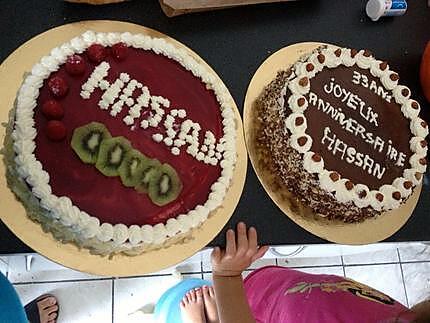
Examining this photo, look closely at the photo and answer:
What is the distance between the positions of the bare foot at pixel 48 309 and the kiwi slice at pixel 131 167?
88 cm

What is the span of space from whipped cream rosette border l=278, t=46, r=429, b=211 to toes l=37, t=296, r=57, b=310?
103 cm

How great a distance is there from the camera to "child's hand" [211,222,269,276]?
130 centimetres

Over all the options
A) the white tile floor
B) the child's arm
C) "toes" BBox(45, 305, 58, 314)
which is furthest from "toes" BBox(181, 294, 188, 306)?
the child's arm

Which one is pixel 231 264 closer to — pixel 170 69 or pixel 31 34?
pixel 170 69

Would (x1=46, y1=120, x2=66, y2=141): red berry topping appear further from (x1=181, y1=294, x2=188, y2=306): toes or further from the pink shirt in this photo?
(x1=181, y1=294, x2=188, y2=306): toes

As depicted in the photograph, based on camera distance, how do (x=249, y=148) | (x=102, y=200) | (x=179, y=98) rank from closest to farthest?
(x=102, y=200)
(x=179, y=98)
(x=249, y=148)

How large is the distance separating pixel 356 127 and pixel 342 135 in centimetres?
4

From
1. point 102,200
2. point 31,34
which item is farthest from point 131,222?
point 31,34

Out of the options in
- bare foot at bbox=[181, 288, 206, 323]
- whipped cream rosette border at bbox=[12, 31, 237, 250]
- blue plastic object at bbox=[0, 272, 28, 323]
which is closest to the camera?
blue plastic object at bbox=[0, 272, 28, 323]

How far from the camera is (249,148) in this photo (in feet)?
4.50

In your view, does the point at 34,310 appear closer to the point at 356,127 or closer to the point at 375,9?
the point at 356,127

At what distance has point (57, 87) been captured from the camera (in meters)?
1.17

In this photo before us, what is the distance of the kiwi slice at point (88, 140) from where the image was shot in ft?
3.75

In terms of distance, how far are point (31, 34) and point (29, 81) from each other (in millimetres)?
174
